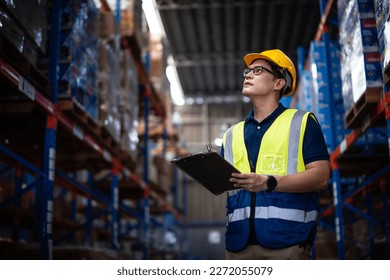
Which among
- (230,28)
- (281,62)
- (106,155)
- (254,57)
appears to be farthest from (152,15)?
(281,62)

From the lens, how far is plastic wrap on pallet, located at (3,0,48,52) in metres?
4.46

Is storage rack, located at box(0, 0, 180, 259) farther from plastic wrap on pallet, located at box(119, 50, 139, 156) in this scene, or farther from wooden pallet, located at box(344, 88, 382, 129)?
wooden pallet, located at box(344, 88, 382, 129)

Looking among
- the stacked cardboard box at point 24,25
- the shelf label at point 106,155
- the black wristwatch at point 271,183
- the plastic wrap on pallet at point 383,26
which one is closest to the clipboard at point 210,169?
the black wristwatch at point 271,183

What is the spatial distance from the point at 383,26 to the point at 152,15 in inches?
441

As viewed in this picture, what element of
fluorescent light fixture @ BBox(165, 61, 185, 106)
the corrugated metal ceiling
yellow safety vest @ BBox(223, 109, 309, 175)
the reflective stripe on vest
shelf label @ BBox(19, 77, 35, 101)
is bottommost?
the reflective stripe on vest

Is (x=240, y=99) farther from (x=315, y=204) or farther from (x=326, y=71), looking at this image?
(x=315, y=204)

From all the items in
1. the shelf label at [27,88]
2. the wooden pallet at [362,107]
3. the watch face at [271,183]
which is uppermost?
the shelf label at [27,88]

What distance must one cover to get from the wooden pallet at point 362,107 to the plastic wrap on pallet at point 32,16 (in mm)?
2992

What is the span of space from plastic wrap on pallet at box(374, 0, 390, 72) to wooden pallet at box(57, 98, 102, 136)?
3.19m

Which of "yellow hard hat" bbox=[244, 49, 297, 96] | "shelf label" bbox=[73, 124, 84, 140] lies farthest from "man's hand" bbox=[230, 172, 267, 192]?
"shelf label" bbox=[73, 124, 84, 140]

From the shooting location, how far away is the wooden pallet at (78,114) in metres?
5.77

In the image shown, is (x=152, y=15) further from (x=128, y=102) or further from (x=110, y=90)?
(x=110, y=90)

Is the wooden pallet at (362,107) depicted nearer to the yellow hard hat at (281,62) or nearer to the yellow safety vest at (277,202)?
the yellow hard hat at (281,62)

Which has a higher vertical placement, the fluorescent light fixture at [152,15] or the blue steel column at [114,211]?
the fluorescent light fixture at [152,15]
